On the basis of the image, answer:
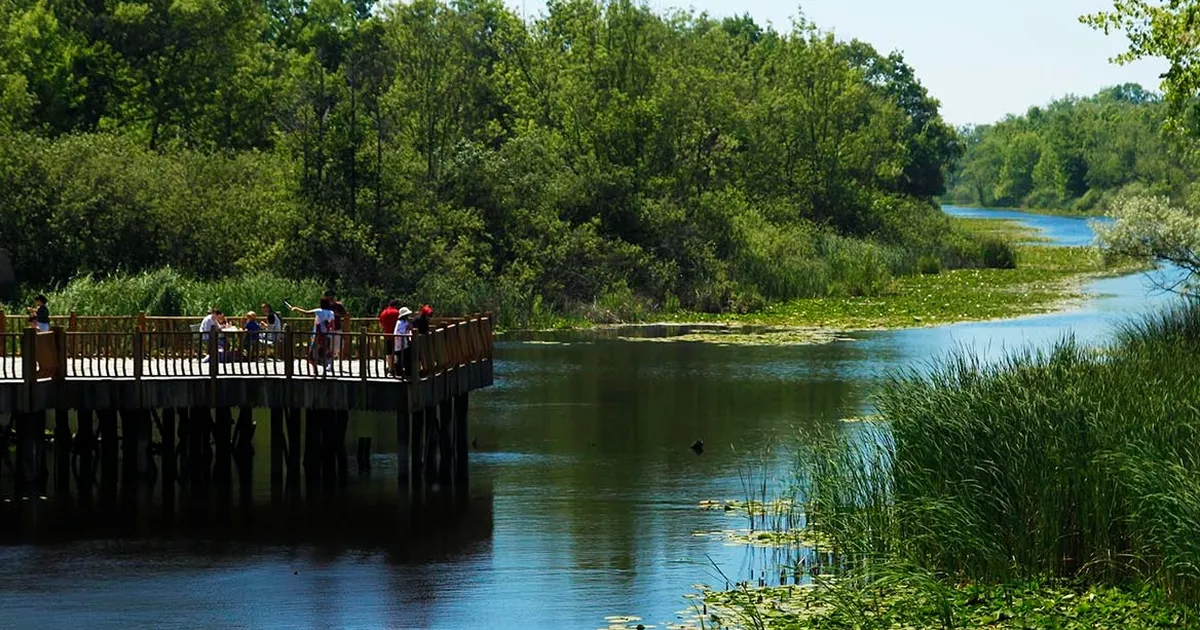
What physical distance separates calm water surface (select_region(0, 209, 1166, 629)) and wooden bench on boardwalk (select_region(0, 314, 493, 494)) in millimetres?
1104

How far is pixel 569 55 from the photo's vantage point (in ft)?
267

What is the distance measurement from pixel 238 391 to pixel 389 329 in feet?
11.3

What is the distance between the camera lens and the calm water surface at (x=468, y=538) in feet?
76.5

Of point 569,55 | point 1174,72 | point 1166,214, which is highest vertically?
point 569,55

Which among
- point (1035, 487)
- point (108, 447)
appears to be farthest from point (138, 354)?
point (1035, 487)

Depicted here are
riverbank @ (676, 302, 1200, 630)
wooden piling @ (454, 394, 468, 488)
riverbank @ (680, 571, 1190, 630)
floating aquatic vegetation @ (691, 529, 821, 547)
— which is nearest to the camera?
riverbank @ (680, 571, 1190, 630)

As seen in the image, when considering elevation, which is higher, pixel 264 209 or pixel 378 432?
pixel 264 209

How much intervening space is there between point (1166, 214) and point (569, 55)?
38503 millimetres

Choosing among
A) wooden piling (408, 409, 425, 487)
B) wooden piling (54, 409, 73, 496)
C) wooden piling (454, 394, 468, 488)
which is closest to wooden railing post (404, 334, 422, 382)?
wooden piling (408, 409, 425, 487)

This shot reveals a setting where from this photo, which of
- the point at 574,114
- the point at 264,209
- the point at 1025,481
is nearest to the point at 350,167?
the point at 264,209

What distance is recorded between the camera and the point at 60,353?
31312 mm

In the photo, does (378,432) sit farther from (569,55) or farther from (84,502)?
(569,55)

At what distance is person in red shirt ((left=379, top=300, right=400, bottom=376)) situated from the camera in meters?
31.6

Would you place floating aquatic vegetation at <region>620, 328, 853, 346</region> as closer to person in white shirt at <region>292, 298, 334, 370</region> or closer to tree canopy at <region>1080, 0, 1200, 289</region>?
tree canopy at <region>1080, 0, 1200, 289</region>
